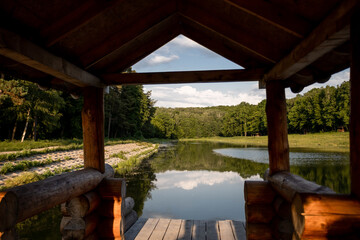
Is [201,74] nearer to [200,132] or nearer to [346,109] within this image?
[346,109]

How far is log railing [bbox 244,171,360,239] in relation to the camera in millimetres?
1990

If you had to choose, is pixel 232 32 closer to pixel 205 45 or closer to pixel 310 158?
pixel 205 45

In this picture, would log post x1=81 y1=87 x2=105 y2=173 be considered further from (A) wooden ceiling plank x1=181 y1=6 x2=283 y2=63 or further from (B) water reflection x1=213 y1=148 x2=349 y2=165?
(B) water reflection x1=213 y1=148 x2=349 y2=165

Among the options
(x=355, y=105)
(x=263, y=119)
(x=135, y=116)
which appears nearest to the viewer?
(x=355, y=105)

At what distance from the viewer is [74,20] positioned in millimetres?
2832

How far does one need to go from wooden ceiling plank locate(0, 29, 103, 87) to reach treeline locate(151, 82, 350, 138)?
4378 centimetres

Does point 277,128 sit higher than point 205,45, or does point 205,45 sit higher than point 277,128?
point 205,45

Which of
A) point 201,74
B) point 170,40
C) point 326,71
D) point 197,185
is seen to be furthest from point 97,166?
point 197,185

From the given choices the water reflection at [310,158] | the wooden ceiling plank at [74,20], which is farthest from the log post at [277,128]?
the water reflection at [310,158]

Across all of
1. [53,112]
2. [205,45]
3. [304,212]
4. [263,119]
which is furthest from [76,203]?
[263,119]

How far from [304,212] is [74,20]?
3158 millimetres

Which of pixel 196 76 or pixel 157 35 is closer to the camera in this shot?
pixel 196 76

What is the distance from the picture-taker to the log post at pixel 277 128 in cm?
384

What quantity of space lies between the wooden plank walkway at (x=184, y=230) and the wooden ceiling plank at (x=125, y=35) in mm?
3266
